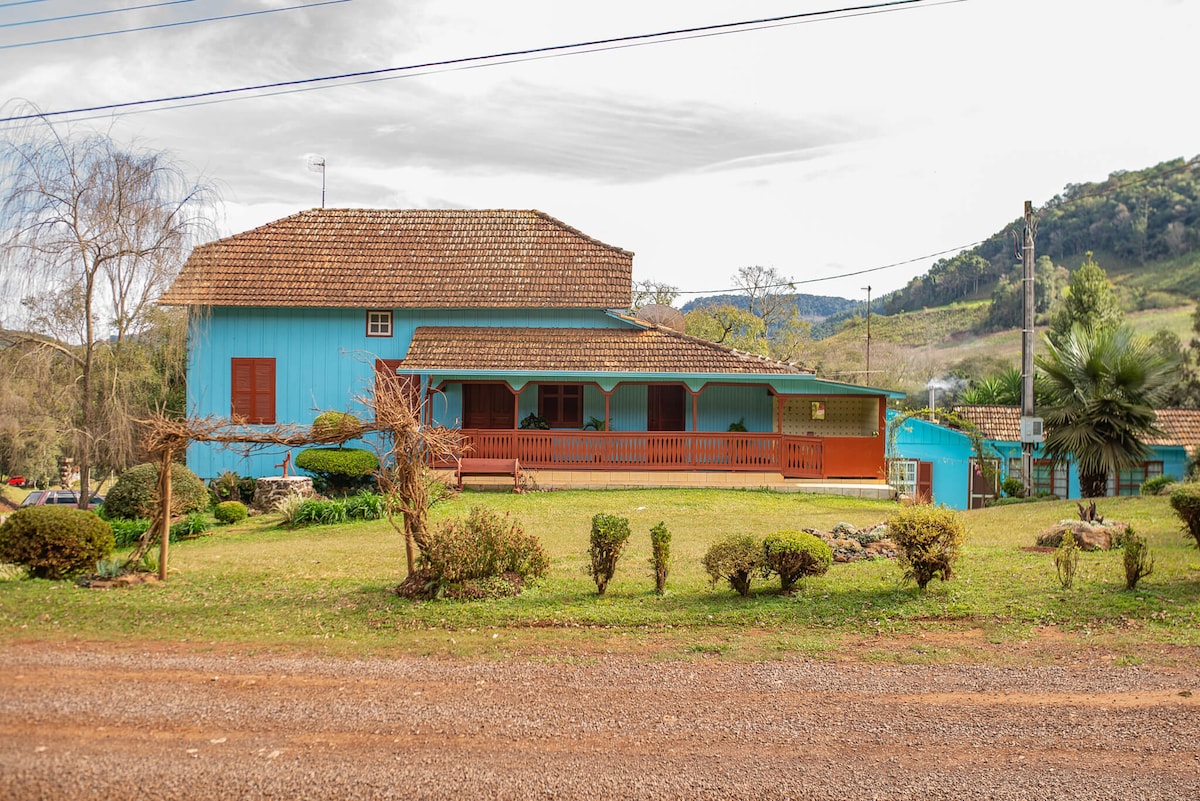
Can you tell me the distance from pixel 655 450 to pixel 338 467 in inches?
308

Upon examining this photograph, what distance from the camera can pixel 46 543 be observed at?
11875 millimetres

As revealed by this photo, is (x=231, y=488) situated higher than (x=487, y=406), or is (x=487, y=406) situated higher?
(x=487, y=406)

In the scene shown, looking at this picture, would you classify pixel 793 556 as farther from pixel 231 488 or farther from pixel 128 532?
pixel 231 488

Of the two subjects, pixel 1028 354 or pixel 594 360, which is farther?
pixel 594 360

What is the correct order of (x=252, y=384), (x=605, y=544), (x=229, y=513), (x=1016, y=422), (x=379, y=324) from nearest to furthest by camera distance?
(x=605, y=544) < (x=229, y=513) < (x=252, y=384) < (x=379, y=324) < (x=1016, y=422)

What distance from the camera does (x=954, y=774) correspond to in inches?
240

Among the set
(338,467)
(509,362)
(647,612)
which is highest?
(509,362)

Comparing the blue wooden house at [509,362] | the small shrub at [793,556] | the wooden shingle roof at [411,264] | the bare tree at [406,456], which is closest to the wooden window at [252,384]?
the blue wooden house at [509,362]

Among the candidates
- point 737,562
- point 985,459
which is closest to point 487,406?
point 737,562

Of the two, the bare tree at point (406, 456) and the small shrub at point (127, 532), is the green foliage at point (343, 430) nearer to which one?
the bare tree at point (406, 456)

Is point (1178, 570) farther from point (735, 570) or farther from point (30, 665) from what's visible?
point (30, 665)

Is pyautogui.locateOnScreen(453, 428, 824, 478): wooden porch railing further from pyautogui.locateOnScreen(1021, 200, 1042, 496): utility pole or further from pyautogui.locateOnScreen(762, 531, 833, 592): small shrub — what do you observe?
pyautogui.locateOnScreen(762, 531, 833, 592): small shrub

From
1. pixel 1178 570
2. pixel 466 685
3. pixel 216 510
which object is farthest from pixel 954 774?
pixel 216 510

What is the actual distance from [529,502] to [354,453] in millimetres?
4274
